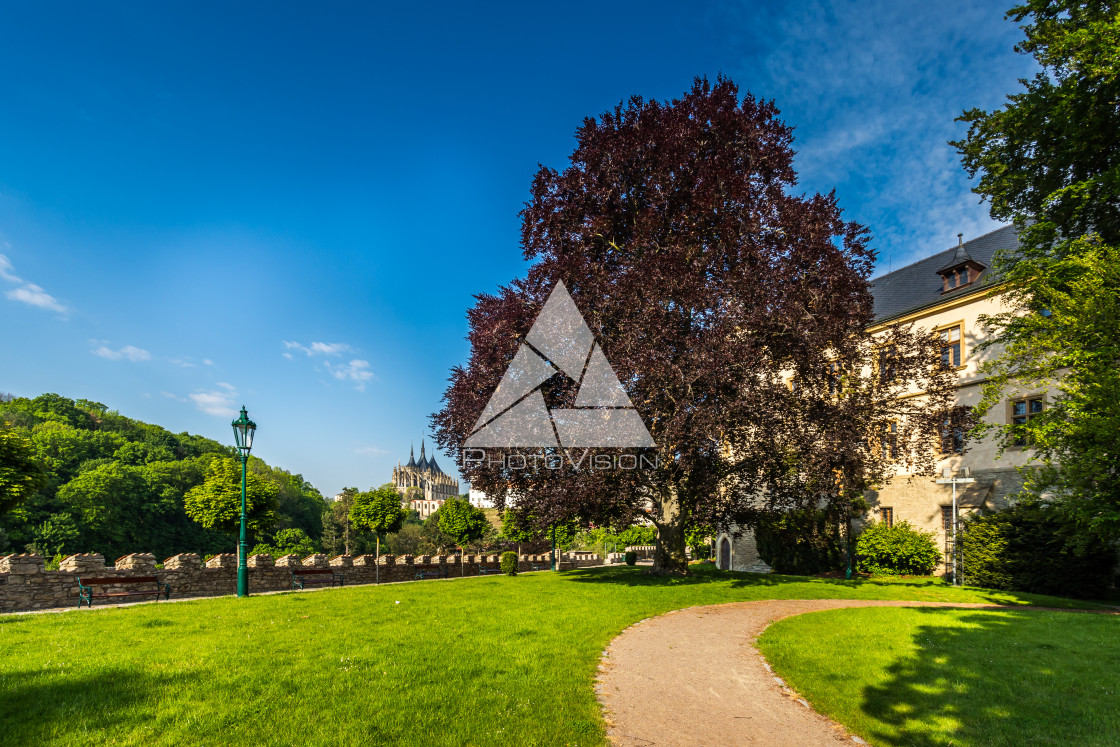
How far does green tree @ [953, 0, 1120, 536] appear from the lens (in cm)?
1332

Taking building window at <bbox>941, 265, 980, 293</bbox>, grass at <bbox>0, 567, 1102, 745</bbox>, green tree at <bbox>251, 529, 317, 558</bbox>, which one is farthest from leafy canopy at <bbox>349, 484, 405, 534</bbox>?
green tree at <bbox>251, 529, 317, 558</bbox>

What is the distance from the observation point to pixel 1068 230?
17953mm

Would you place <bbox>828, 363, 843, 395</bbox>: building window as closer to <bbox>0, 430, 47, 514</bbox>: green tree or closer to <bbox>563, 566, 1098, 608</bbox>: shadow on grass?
<bbox>563, 566, 1098, 608</bbox>: shadow on grass

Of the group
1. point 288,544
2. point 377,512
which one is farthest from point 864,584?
point 288,544

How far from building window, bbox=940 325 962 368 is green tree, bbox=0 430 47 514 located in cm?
3296

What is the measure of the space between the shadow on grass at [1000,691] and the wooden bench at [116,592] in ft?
53.9

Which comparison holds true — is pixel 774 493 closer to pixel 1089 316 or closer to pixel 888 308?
pixel 1089 316

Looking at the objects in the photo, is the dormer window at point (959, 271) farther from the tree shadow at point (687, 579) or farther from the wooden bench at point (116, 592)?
the wooden bench at point (116, 592)

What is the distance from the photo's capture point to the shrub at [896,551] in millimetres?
23766

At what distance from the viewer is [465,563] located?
2870cm

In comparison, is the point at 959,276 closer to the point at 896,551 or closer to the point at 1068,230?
the point at 1068,230

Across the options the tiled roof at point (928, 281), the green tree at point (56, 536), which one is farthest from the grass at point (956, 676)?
the green tree at point (56, 536)

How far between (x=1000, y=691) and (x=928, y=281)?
2699 centimetres

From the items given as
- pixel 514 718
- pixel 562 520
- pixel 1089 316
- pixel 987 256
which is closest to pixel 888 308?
pixel 987 256
